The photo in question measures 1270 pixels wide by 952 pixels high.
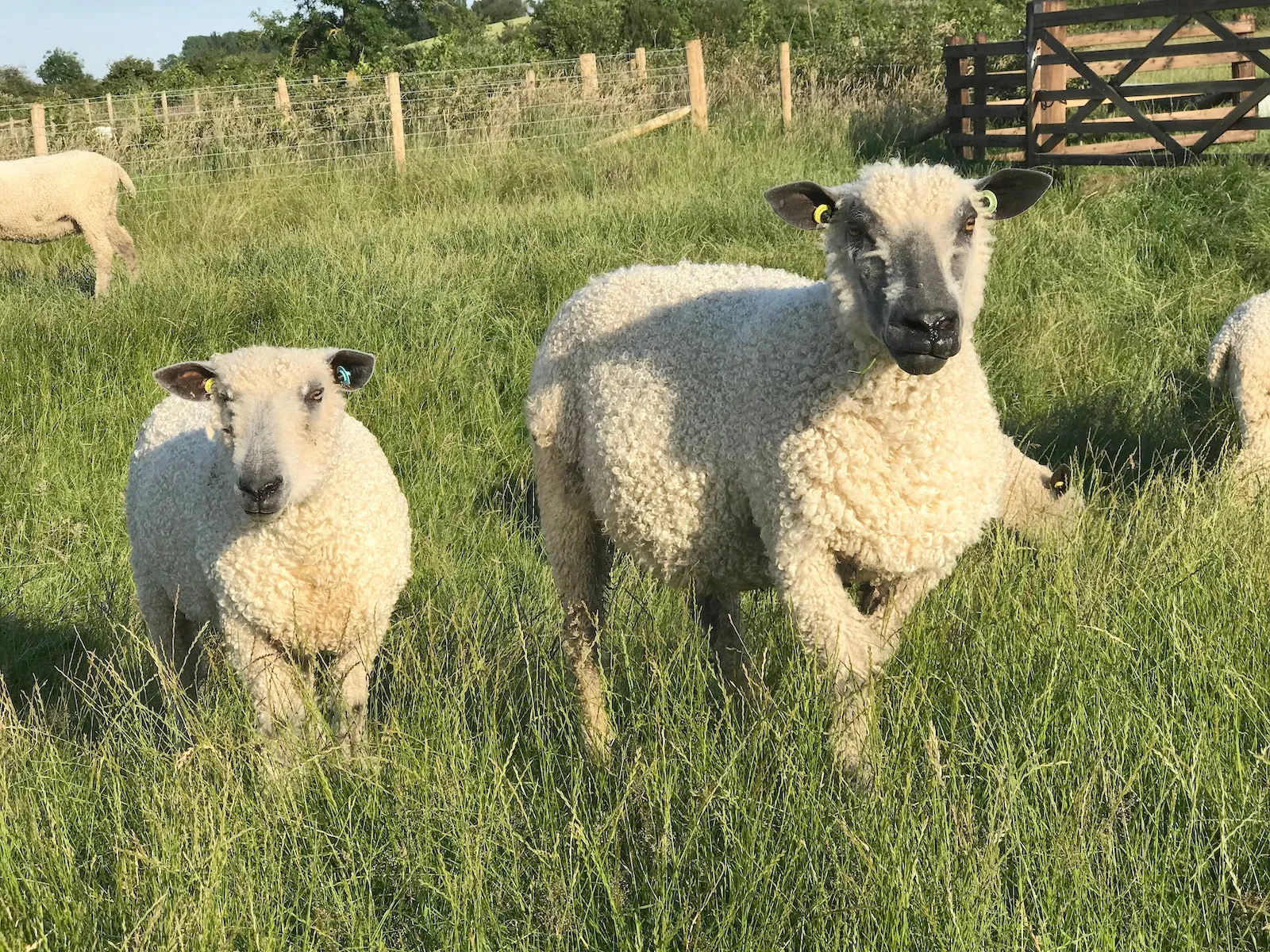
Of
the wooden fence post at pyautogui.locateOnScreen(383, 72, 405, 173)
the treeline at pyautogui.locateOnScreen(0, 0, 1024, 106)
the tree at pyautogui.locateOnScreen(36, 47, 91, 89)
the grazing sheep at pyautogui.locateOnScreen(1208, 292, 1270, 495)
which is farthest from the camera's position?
the tree at pyautogui.locateOnScreen(36, 47, 91, 89)

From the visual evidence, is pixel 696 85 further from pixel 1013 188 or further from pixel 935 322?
pixel 935 322

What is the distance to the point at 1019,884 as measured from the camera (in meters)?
2.22

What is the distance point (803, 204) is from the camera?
341 centimetres

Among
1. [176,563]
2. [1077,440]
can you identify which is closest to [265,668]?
[176,563]

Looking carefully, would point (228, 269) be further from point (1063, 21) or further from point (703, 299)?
point (1063, 21)

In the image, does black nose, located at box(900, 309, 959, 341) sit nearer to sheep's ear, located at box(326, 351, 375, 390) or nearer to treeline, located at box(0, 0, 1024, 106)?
sheep's ear, located at box(326, 351, 375, 390)

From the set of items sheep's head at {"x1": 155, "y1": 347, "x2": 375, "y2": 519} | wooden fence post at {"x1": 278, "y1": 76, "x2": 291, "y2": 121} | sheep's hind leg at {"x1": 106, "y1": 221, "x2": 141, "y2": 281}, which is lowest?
sheep's head at {"x1": 155, "y1": 347, "x2": 375, "y2": 519}

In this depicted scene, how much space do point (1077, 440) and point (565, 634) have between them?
3313 mm

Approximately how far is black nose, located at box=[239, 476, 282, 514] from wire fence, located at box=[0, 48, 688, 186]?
10.8 metres

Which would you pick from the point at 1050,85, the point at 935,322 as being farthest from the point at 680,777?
the point at 1050,85

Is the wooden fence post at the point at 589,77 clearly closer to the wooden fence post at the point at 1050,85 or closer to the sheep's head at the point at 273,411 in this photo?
the wooden fence post at the point at 1050,85

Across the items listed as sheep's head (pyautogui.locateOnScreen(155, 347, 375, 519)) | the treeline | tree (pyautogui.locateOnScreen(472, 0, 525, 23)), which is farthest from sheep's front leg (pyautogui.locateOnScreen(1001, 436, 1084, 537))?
tree (pyautogui.locateOnScreen(472, 0, 525, 23))

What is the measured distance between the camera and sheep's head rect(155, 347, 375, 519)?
3662 millimetres

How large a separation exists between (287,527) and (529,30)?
1801 inches
